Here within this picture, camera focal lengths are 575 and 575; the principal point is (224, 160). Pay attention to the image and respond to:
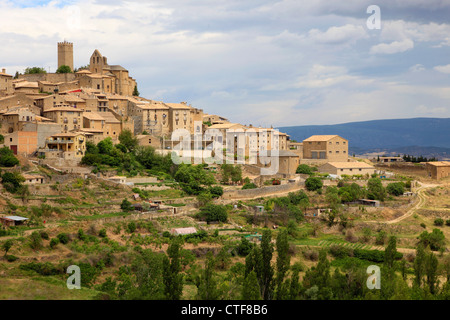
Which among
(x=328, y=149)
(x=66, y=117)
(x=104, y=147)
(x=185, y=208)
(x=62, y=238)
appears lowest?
(x=62, y=238)

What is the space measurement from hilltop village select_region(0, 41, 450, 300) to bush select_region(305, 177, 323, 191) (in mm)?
104

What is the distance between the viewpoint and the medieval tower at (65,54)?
6919 centimetres

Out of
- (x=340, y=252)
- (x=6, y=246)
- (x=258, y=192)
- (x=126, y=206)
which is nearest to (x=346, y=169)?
(x=258, y=192)

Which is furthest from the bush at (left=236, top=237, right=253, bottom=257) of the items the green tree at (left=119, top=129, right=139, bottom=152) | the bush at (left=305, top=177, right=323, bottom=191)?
the green tree at (left=119, top=129, right=139, bottom=152)

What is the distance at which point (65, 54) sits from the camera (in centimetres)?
6912

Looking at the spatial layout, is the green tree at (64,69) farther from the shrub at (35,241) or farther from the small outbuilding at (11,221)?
the shrub at (35,241)

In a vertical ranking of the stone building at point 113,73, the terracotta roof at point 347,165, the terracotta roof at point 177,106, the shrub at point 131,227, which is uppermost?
the stone building at point 113,73

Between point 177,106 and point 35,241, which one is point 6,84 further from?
point 35,241

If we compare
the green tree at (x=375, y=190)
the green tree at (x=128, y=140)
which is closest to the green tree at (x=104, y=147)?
the green tree at (x=128, y=140)

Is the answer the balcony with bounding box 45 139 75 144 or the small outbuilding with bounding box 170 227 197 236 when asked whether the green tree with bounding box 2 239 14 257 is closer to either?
the small outbuilding with bounding box 170 227 197 236

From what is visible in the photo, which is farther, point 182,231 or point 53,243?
point 182,231

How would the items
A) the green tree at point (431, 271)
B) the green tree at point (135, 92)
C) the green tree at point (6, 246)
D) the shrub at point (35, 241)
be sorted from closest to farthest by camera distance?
the green tree at point (431, 271) → the green tree at point (6, 246) → the shrub at point (35, 241) → the green tree at point (135, 92)

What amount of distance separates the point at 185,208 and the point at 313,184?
13.5 metres

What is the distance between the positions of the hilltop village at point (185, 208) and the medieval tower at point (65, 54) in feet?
9.70
